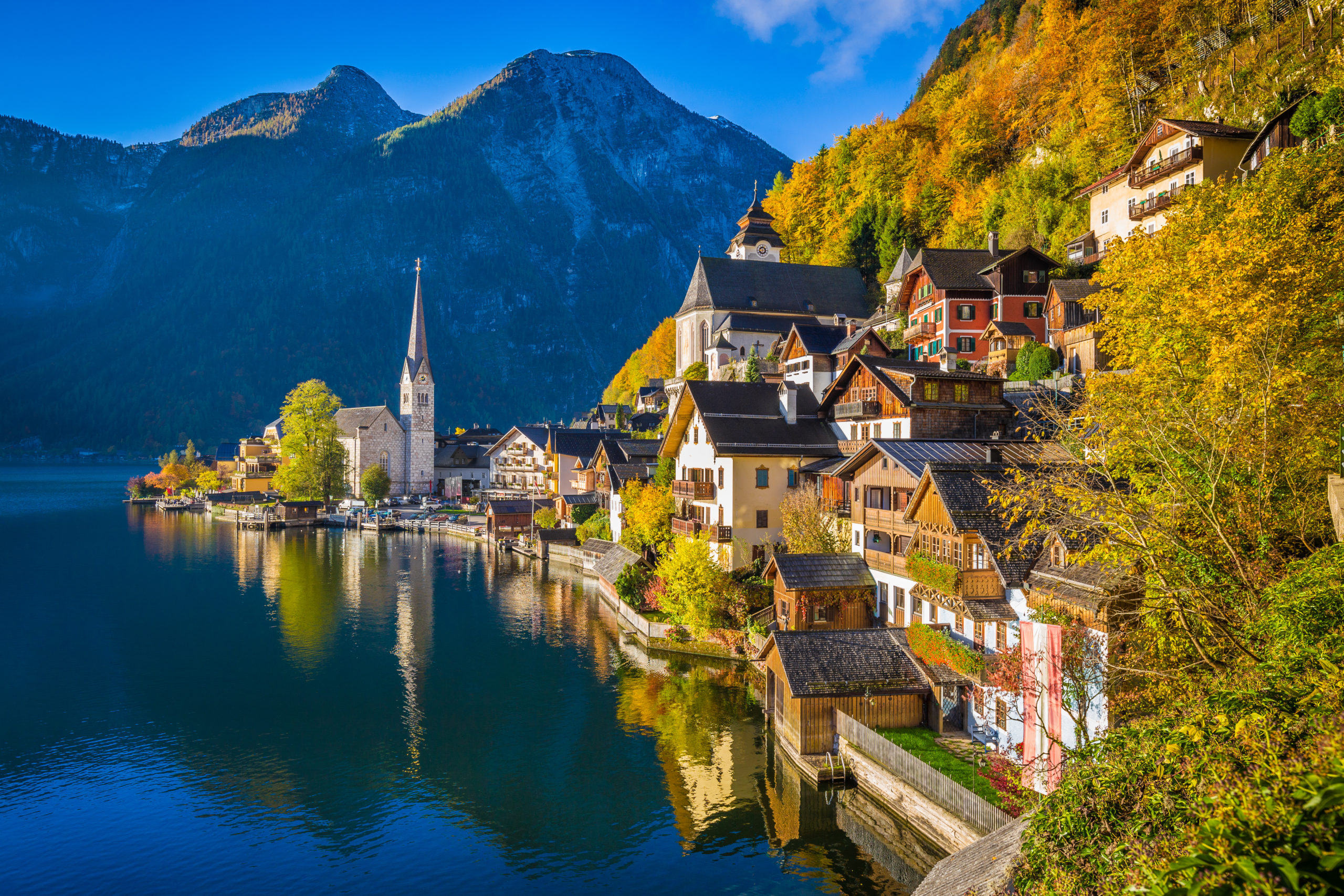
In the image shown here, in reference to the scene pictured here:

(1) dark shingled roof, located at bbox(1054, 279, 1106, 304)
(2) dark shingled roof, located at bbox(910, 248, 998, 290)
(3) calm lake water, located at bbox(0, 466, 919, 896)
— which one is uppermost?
(2) dark shingled roof, located at bbox(910, 248, 998, 290)

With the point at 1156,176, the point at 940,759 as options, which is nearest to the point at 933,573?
the point at 940,759

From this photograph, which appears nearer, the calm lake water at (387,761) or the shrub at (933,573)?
the calm lake water at (387,761)

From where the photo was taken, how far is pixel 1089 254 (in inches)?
2151

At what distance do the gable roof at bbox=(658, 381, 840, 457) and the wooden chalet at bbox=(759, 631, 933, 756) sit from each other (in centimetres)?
1685

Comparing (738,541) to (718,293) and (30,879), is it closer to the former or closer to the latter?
(30,879)

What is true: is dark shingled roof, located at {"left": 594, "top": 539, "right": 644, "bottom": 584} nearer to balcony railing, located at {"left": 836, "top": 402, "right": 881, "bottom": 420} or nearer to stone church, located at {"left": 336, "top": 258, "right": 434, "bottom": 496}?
balcony railing, located at {"left": 836, "top": 402, "right": 881, "bottom": 420}

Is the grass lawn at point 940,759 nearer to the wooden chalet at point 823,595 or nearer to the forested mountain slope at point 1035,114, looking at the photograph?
the wooden chalet at point 823,595

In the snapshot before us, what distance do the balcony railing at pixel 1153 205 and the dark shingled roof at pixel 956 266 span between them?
9.32m

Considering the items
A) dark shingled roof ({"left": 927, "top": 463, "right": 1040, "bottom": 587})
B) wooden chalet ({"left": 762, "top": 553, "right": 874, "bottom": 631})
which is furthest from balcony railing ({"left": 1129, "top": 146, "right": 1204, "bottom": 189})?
wooden chalet ({"left": 762, "top": 553, "right": 874, "bottom": 631})

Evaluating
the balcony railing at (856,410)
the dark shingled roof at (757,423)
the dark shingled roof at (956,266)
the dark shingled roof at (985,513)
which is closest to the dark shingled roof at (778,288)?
the dark shingled roof at (956,266)

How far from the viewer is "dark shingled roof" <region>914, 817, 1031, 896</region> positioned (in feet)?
45.5

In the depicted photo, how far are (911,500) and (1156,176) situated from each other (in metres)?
33.6

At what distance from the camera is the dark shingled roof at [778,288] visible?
81.6 meters

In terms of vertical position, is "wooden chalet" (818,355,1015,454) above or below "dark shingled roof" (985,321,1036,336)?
below
